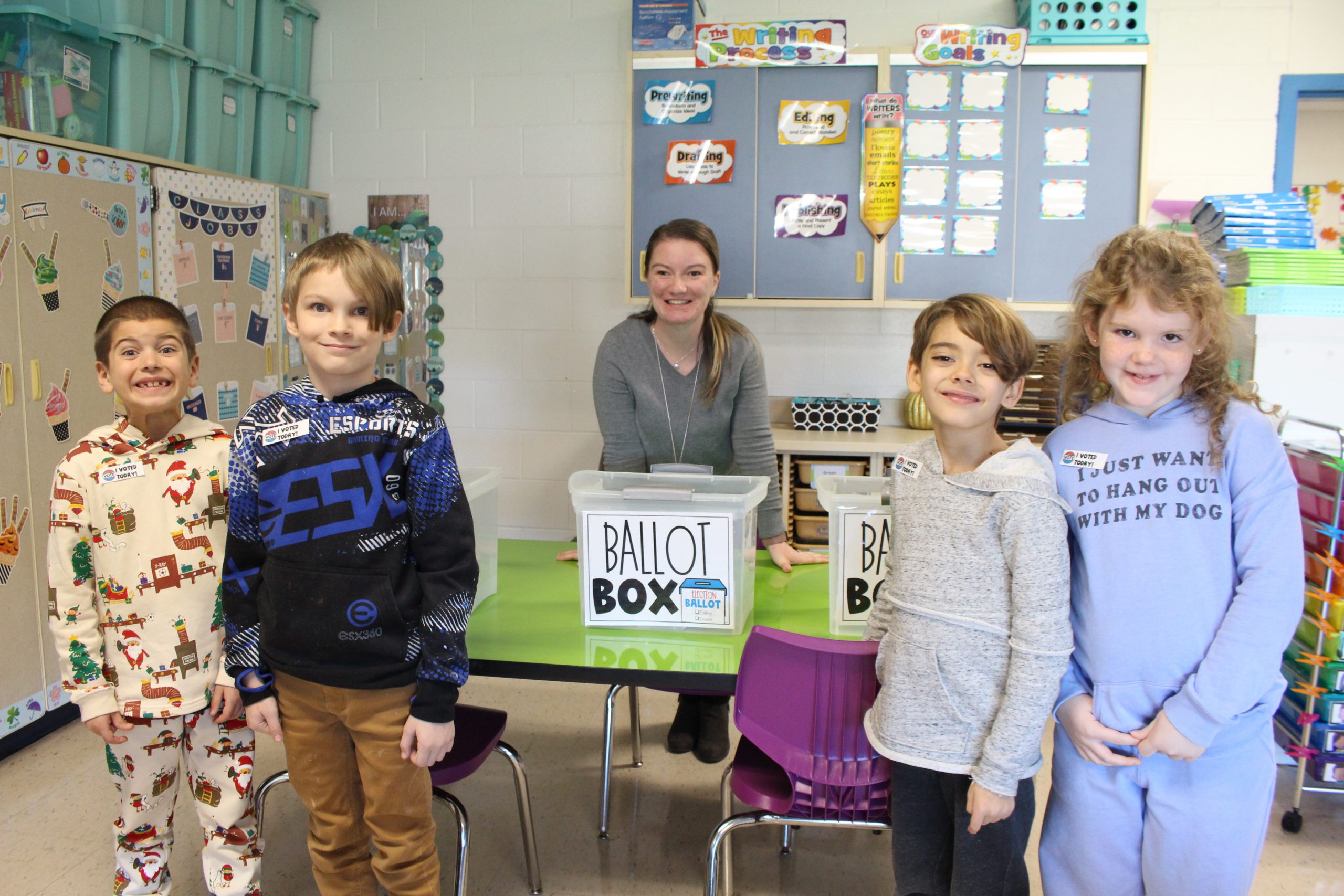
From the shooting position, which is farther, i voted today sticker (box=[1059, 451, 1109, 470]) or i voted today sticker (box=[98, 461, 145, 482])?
i voted today sticker (box=[98, 461, 145, 482])

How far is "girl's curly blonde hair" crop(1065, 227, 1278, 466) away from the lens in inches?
50.7

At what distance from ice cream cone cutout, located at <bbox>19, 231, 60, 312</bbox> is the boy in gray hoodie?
238 cm

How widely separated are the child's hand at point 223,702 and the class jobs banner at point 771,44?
8.49ft

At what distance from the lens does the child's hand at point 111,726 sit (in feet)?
5.26

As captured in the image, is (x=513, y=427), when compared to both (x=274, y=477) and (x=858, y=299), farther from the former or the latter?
(x=274, y=477)

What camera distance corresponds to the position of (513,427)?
4.00 m

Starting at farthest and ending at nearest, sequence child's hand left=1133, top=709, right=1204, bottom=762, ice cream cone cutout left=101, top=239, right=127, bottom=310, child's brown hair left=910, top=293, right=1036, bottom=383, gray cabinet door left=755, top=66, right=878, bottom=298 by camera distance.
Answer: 1. gray cabinet door left=755, top=66, right=878, bottom=298
2. ice cream cone cutout left=101, top=239, right=127, bottom=310
3. child's brown hair left=910, top=293, right=1036, bottom=383
4. child's hand left=1133, top=709, right=1204, bottom=762

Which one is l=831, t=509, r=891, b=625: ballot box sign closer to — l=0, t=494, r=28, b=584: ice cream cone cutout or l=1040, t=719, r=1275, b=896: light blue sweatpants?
l=1040, t=719, r=1275, b=896: light blue sweatpants

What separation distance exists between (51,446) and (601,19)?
245 cm

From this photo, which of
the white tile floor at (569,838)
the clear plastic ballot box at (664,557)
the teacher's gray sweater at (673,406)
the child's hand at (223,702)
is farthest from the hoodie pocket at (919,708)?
the child's hand at (223,702)

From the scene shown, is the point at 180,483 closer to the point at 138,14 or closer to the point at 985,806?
the point at 985,806

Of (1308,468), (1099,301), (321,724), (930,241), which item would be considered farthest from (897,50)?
(321,724)

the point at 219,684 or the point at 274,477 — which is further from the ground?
the point at 274,477

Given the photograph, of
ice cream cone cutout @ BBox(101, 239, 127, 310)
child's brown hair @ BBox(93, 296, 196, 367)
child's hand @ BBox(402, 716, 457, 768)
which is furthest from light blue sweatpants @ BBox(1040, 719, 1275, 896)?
ice cream cone cutout @ BBox(101, 239, 127, 310)
